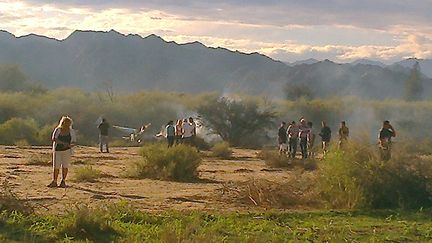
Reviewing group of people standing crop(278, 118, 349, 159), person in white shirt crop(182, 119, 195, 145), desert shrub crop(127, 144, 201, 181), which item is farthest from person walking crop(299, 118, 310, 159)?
desert shrub crop(127, 144, 201, 181)

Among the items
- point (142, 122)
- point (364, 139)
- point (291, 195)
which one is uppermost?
point (364, 139)

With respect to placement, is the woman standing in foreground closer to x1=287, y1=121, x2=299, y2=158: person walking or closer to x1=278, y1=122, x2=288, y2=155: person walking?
x1=287, y1=121, x2=299, y2=158: person walking

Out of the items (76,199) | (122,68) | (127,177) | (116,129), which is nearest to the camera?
(76,199)

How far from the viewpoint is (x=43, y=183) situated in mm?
19000

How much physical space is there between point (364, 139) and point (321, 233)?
5.17 meters

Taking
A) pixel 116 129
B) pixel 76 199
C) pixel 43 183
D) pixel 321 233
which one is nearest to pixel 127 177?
pixel 43 183

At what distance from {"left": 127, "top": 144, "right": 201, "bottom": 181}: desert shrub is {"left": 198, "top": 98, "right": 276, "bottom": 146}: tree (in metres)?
25.7

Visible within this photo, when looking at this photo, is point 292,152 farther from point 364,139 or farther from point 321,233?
point 321,233

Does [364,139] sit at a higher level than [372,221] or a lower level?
higher

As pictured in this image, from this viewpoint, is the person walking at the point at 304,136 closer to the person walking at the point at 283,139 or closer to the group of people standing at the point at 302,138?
the group of people standing at the point at 302,138

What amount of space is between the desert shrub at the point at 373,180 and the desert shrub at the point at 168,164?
18.5ft

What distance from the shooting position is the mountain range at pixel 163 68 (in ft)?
454

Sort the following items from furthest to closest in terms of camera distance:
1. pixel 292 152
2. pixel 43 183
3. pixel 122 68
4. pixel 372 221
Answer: pixel 122 68
pixel 292 152
pixel 43 183
pixel 372 221

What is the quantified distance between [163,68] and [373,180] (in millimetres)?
138146
